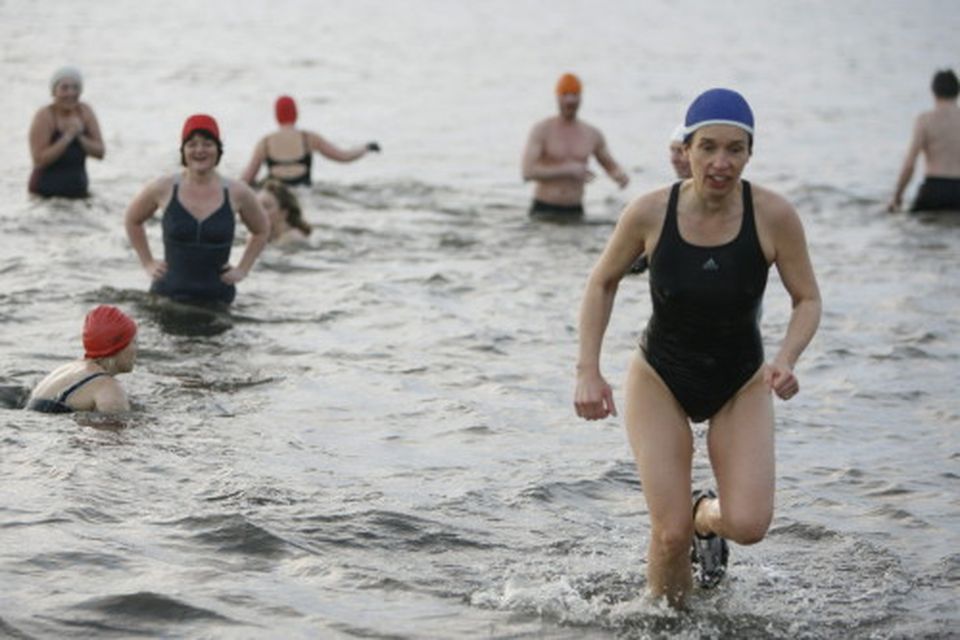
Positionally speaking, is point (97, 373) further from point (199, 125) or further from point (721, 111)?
point (721, 111)

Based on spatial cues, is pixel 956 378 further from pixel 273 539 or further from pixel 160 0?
pixel 160 0

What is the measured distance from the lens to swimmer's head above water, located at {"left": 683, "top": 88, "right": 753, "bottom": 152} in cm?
693

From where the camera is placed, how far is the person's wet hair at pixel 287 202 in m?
16.7

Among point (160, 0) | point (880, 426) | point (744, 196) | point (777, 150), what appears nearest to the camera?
point (744, 196)

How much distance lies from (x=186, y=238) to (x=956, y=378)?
18.1 feet

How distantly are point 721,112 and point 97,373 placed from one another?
15.8ft

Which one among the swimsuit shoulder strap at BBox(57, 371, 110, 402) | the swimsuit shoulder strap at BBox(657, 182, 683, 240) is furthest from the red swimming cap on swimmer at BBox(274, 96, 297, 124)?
the swimsuit shoulder strap at BBox(657, 182, 683, 240)

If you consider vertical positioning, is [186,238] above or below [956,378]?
above

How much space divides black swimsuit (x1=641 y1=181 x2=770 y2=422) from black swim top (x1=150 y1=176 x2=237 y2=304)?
20.3 feet

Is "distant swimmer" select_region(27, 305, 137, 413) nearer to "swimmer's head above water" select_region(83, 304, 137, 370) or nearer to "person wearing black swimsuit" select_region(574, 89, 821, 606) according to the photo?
"swimmer's head above water" select_region(83, 304, 137, 370)

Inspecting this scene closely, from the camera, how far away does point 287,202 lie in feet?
55.1

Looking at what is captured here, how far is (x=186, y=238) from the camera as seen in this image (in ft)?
43.0

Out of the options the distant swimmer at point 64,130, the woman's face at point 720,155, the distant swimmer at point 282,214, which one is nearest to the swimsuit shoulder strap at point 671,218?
the woman's face at point 720,155

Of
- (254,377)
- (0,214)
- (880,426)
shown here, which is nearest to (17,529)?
(254,377)
